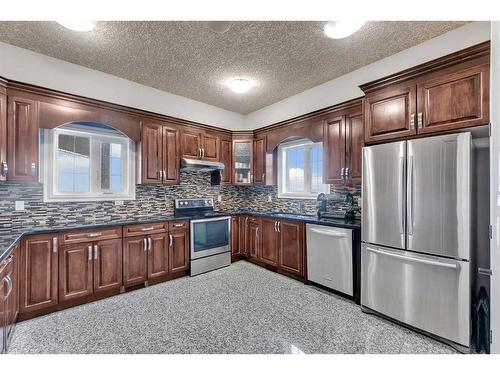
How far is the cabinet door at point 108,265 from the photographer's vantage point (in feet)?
9.00

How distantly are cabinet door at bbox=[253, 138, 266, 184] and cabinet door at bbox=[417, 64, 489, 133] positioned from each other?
2.50 metres

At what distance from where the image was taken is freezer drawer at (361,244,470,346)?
1.89 meters

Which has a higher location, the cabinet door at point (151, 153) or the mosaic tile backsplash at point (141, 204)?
the cabinet door at point (151, 153)

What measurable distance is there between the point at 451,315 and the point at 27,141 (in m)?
4.18

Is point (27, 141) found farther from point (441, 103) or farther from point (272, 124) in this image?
point (441, 103)

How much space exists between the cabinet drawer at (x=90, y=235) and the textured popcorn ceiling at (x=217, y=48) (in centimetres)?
198

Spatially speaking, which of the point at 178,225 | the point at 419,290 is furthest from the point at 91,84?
the point at 419,290

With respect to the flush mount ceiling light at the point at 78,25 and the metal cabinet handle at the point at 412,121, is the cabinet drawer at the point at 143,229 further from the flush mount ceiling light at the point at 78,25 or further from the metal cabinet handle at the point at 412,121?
the metal cabinet handle at the point at 412,121

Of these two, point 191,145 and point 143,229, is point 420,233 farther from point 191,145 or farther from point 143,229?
point 191,145

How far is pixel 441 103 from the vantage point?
2.01 metres

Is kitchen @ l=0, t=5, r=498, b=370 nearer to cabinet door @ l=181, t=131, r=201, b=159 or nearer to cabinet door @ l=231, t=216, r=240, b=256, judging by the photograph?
cabinet door @ l=181, t=131, r=201, b=159

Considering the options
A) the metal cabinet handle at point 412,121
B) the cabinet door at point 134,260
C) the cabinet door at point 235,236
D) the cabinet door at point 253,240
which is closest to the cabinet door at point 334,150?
the metal cabinet handle at point 412,121

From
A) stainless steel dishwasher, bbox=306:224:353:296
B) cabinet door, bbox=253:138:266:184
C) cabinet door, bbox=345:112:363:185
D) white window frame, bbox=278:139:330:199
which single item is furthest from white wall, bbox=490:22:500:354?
cabinet door, bbox=253:138:266:184
